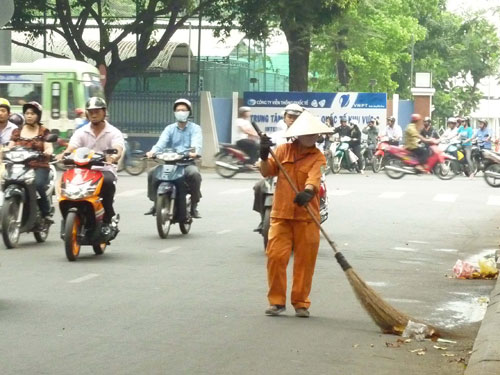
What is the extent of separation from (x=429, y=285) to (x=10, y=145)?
206 inches

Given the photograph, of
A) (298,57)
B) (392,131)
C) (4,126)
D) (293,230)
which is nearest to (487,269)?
(293,230)

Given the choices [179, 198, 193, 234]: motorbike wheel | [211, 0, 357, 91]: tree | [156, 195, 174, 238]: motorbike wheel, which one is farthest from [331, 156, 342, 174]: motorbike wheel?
[156, 195, 174, 238]: motorbike wheel

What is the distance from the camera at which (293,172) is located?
9812 millimetres

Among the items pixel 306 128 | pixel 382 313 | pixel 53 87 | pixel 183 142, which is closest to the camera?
pixel 382 313

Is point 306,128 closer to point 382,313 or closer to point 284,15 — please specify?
point 382,313

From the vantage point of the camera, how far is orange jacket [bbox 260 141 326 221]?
9742mm

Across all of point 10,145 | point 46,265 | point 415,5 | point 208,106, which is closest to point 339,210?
point 10,145

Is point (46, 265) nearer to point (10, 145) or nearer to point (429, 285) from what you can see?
point (10, 145)

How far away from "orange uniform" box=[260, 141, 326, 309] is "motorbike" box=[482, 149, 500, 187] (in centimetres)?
2050

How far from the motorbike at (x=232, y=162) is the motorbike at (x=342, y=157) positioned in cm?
540

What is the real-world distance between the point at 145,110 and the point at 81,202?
30277 mm

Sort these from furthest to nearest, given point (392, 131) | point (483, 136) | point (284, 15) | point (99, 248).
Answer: point (483, 136)
point (392, 131)
point (284, 15)
point (99, 248)

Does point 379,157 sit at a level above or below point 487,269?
below

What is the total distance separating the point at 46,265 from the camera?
12.6 metres
